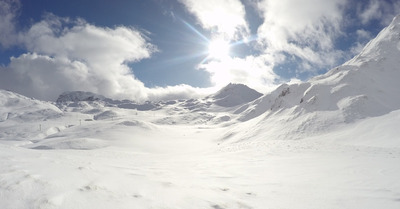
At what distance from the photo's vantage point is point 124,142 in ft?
165

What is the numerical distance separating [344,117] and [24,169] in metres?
38.8

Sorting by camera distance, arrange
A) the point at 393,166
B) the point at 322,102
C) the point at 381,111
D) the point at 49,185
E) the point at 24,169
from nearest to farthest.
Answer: the point at 49,185, the point at 24,169, the point at 393,166, the point at 381,111, the point at 322,102

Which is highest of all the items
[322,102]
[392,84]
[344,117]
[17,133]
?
[392,84]

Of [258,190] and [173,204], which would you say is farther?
[258,190]

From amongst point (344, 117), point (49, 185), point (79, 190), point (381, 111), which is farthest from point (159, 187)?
point (381, 111)

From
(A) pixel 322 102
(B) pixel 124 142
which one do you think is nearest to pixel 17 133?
(B) pixel 124 142

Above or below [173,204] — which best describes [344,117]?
above

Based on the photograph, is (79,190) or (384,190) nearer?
(79,190)

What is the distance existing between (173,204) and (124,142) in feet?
157

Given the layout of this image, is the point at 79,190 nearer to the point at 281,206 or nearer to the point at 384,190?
the point at 281,206

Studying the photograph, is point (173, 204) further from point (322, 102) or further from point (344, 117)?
point (322, 102)

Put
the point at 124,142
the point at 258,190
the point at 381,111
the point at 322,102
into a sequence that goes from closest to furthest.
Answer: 1. the point at 258,190
2. the point at 381,111
3. the point at 322,102
4. the point at 124,142

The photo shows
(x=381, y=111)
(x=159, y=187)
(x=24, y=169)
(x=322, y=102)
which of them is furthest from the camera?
(x=322, y=102)

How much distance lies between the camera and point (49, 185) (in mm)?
5051
